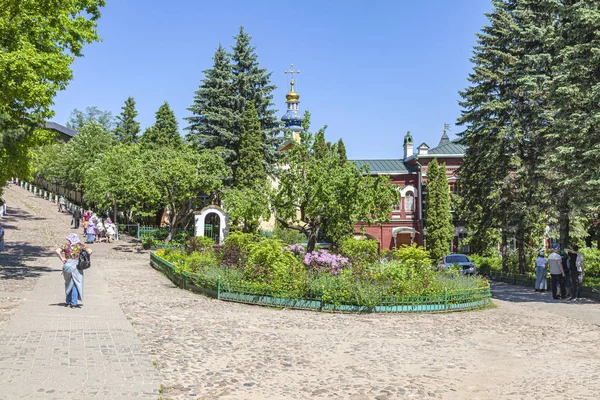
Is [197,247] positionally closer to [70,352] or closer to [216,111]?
[70,352]

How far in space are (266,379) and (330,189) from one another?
12.5 meters

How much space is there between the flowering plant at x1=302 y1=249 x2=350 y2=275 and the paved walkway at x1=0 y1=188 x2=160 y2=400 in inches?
202

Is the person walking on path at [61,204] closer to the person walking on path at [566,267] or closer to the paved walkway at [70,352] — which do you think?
the paved walkway at [70,352]

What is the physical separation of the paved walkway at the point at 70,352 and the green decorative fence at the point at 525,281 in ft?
48.7

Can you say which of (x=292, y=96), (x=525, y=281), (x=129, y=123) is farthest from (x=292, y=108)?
(x=525, y=281)

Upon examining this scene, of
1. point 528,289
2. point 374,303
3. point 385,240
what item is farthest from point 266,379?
point 385,240

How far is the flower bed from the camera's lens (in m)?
13.6

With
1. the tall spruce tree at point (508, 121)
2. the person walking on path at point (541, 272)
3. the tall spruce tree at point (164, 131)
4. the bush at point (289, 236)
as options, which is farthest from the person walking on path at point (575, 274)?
the tall spruce tree at point (164, 131)

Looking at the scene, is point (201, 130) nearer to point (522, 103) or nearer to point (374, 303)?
point (522, 103)

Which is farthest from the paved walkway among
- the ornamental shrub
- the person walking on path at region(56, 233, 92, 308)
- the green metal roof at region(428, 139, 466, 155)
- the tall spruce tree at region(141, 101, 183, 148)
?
the green metal roof at region(428, 139, 466, 155)

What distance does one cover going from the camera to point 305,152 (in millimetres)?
21453

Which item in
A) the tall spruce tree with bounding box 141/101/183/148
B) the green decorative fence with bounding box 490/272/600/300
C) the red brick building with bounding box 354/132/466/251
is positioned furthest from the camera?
the red brick building with bounding box 354/132/466/251

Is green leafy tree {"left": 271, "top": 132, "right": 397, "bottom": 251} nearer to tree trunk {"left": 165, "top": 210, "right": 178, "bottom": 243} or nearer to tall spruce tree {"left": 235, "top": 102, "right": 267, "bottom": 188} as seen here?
tree trunk {"left": 165, "top": 210, "right": 178, "bottom": 243}

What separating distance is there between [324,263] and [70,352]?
27.3 feet
